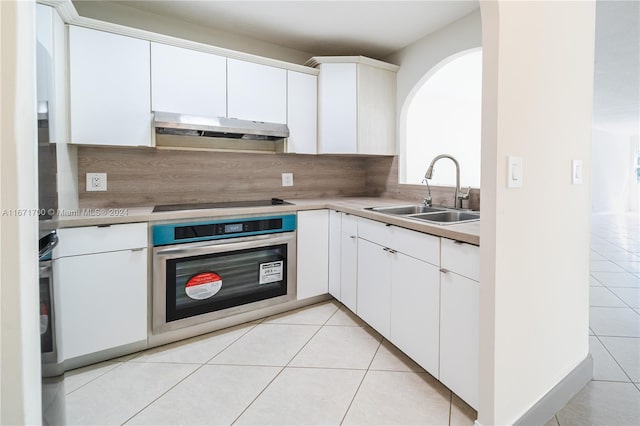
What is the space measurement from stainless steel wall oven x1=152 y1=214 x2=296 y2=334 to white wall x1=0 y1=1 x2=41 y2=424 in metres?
1.26

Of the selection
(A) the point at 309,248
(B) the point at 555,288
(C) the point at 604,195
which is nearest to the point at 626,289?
(B) the point at 555,288

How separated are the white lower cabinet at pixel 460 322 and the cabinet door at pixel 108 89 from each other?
1.97 m

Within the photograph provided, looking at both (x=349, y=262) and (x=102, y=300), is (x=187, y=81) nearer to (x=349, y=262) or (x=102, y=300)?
(x=102, y=300)

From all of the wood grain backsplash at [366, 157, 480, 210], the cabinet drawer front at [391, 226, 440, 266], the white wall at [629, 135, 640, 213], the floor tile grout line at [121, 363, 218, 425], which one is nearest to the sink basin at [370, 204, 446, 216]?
the wood grain backsplash at [366, 157, 480, 210]

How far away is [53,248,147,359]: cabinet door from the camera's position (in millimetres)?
1678

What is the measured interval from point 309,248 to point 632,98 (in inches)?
245

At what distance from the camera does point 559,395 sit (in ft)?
4.84

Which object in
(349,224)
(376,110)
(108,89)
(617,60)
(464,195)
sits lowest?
(349,224)

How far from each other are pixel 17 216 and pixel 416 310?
162cm

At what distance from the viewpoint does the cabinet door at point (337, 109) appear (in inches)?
106

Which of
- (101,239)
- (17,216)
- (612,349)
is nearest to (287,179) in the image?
(101,239)

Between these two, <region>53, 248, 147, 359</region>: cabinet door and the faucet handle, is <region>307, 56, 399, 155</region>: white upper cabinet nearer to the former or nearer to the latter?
the faucet handle

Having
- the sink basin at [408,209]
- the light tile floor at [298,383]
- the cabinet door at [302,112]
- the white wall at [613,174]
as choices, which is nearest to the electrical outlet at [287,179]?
the cabinet door at [302,112]

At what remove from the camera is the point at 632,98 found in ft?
17.0
